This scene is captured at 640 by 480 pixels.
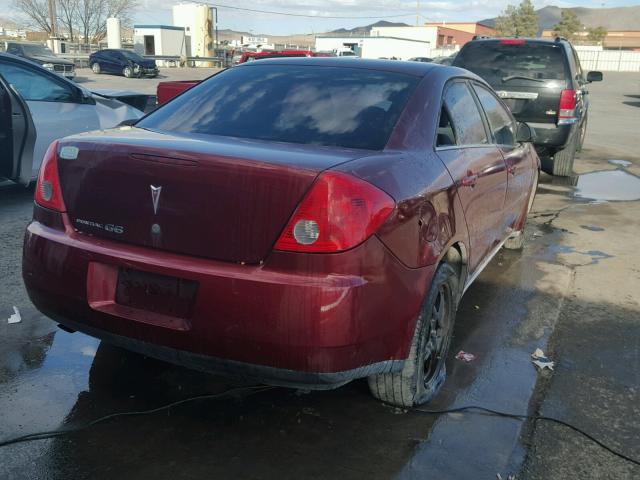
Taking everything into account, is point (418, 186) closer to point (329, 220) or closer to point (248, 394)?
point (329, 220)

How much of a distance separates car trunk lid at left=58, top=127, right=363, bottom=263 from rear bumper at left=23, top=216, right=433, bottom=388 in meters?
0.07

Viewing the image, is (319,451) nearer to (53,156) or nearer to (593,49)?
(53,156)

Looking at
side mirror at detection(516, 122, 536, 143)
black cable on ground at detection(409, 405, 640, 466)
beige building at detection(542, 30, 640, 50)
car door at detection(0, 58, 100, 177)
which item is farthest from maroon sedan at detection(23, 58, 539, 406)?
beige building at detection(542, 30, 640, 50)

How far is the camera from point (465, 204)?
330 cm

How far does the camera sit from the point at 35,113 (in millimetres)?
7062

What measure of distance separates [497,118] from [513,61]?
5165 millimetres

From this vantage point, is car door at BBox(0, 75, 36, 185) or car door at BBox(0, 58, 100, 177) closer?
car door at BBox(0, 75, 36, 185)

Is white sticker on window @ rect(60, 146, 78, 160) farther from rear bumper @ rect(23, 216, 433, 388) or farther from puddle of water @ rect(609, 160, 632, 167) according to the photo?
puddle of water @ rect(609, 160, 632, 167)

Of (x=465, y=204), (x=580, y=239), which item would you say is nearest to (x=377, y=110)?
(x=465, y=204)

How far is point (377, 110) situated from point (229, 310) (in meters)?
1.34

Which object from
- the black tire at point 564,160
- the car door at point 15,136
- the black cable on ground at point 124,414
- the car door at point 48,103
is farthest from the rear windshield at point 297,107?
the black tire at point 564,160

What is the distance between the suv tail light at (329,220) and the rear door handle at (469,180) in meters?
1.03

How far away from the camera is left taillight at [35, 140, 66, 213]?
2.85 metres

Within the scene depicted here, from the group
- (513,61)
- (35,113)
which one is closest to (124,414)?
(35,113)
